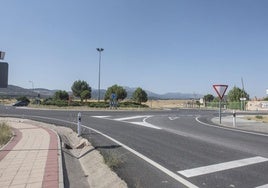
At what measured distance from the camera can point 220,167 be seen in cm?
811

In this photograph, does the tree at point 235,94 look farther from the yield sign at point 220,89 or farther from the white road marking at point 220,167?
the white road marking at point 220,167

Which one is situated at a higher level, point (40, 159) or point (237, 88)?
point (237, 88)

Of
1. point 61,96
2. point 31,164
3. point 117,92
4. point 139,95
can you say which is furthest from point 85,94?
point 31,164

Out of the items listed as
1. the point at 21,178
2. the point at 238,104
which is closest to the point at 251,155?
the point at 21,178

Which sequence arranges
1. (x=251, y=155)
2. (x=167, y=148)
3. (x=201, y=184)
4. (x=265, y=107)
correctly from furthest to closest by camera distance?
(x=265, y=107) → (x=167, y=148) → (x=251, y=155) → (x=201, y=184)

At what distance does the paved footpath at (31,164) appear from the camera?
260 inches

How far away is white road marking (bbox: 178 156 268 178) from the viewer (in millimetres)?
7559

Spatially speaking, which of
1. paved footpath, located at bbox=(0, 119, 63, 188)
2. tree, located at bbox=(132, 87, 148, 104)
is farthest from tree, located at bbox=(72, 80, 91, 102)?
paved footpath, located at bbox=(0, 119, 63, 188)

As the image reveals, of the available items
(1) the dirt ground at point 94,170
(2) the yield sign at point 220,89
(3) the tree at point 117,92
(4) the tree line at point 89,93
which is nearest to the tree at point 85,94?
(4) the tree line at point 89,93

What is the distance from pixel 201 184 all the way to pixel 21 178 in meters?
3.48

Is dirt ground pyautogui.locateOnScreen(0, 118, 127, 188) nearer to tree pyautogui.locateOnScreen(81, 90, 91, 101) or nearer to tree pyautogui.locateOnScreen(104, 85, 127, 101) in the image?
tree pyautogui.locateOnScreen(104, 85, 127, 101)

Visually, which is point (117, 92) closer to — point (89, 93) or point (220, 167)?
point (89, 93)

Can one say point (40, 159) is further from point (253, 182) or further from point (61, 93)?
point (61, 93)

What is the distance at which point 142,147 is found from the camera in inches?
456
